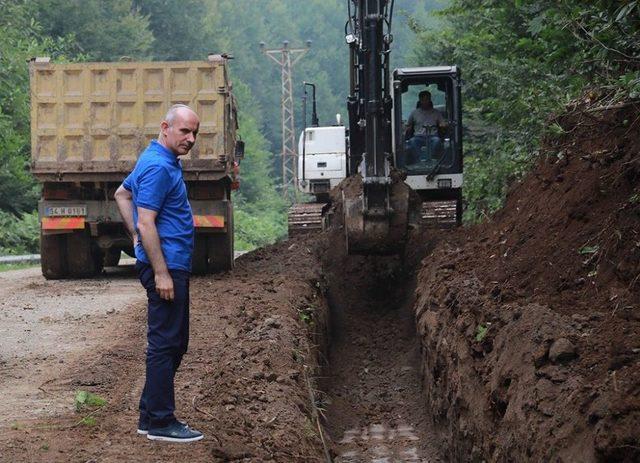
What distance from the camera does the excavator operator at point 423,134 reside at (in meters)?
17.9

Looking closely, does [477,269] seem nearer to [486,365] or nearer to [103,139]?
[486,365]

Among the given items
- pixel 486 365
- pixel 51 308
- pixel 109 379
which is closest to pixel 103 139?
pixel 51 308

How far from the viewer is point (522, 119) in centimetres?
1591

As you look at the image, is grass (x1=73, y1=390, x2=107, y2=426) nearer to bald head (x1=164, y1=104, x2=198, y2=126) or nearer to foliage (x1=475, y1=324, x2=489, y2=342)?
bald head (x1=164, y1=104, x2=198, y2=126)

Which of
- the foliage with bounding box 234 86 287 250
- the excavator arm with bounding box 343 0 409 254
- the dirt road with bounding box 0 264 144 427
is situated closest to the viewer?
the dirt road with bounding box 0 264 144 427

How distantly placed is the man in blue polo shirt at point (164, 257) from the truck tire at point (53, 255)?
10.6m

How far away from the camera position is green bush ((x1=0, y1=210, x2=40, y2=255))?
29.6 metres

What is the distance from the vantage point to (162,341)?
6.95m

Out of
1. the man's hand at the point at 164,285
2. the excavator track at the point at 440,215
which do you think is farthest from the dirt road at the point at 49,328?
the excavator track at the point at 440,215

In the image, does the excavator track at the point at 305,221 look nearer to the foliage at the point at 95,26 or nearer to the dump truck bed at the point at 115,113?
the dump truck bed at the point at 115,113

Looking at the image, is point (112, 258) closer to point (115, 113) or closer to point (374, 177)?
point (115, 113)

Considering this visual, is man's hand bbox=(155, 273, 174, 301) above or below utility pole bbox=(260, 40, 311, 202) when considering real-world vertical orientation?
below

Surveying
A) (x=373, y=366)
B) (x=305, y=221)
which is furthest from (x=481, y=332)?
(x=305, y=221)

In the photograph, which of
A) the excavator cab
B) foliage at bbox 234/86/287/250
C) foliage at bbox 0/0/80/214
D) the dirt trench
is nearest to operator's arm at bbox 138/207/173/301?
the dirt trench
